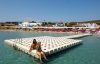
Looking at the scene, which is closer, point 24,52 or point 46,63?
point 46,63

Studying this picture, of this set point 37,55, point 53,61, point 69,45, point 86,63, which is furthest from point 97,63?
point 69,45

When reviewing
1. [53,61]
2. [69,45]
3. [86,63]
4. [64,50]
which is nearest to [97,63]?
[86,63]

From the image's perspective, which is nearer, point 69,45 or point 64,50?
point 64,50

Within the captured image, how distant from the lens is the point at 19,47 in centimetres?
2411

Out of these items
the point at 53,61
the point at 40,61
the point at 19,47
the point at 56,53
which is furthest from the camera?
the point at 19,47

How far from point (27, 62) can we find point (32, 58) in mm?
1371

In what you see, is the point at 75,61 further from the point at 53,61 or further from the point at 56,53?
the point at 56,53

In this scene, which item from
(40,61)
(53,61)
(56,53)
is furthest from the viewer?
(56,53)

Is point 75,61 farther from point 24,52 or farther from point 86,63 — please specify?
point 24,52

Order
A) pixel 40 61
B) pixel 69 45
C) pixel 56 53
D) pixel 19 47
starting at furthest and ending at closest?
pixel 69 45 → pixel 19 47 → pixel 56 53 → pixel 40 61

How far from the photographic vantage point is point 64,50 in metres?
24.2

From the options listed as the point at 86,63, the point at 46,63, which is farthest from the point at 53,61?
the point at 86,63

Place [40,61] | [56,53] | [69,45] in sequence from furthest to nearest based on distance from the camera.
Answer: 1. [69,45]
2. [56,53]
3. [40,61]

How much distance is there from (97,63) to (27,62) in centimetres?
567
